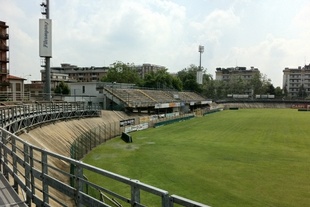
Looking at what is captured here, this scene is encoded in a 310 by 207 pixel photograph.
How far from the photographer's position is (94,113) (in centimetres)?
4288

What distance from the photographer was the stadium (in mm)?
5711

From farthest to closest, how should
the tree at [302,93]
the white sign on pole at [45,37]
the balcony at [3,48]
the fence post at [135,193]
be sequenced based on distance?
the tree at [302,93] < the balcony at [3,48] < the white sign on pole at [45,37] < the fence post at [135,193]

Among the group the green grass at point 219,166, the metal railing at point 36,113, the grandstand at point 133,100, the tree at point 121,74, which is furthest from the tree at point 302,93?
the metal railing at point 36,113

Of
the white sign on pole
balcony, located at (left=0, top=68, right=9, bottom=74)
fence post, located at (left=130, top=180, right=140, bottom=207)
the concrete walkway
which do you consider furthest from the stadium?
balcony, located at (left=0, top=68, right=9, bottom=74)

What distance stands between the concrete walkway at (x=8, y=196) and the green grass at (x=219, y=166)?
32.4ft

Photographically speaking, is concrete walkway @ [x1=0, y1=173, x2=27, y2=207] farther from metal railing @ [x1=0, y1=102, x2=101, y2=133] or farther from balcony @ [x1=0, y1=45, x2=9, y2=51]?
balcony @ [x1=0, y1=45, x2=9, y2=51]

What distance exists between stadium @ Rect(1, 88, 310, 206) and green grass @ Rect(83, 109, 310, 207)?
0.06 m

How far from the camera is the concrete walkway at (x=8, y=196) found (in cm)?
633

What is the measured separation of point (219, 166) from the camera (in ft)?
74.7

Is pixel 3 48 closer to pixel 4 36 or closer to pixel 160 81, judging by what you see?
pixel 4 36

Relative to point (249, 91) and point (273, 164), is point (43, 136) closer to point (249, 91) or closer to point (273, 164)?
point (273, 164)

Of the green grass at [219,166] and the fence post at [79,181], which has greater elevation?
the fence post at [79,181]

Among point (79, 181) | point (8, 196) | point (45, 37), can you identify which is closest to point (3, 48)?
point (45, 37)

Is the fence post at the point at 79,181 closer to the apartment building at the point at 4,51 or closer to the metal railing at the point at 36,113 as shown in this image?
the metal railing at the point at 36,113
